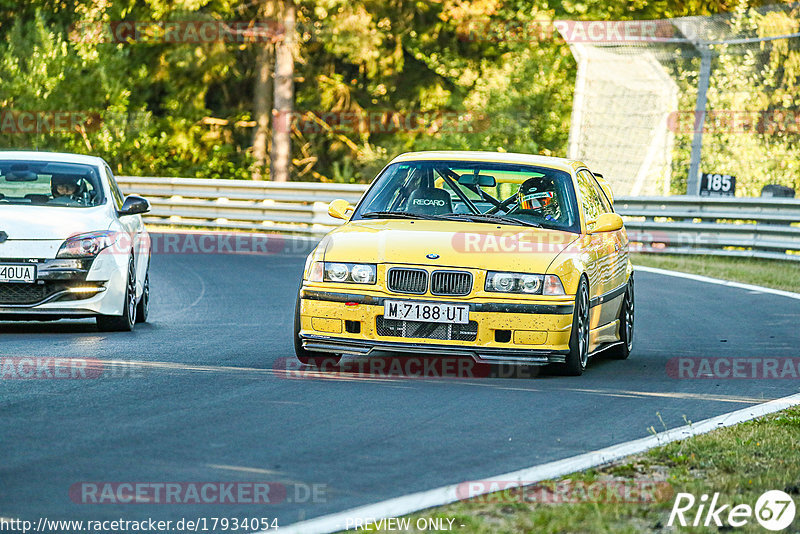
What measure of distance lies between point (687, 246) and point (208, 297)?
9.81 m

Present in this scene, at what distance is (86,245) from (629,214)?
43.5 ft

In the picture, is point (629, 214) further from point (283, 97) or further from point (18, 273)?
point (283, 97)

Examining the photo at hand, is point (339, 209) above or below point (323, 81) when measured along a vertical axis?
above

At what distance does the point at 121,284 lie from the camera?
11.9 metres

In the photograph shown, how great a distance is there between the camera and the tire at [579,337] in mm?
9469

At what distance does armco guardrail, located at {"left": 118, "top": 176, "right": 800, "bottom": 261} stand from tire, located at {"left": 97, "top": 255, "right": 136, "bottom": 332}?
38.2 ft

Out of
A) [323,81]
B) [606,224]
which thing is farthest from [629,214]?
[323,81]

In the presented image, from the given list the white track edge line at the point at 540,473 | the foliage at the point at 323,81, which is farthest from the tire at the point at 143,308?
the foliage at the point at 323,81

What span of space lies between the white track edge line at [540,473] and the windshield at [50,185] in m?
6.39

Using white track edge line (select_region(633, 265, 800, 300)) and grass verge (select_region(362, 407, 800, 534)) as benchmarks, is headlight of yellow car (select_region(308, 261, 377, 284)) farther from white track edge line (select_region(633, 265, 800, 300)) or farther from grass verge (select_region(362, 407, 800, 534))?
white track edge line (select_region(633, 265, 800, 300))

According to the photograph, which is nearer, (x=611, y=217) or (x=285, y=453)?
(x=285, y=453)

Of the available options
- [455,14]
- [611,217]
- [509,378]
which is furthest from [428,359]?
[455,14]

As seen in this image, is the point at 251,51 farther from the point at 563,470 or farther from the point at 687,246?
the point at 563,470

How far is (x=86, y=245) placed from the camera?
38.5ft
